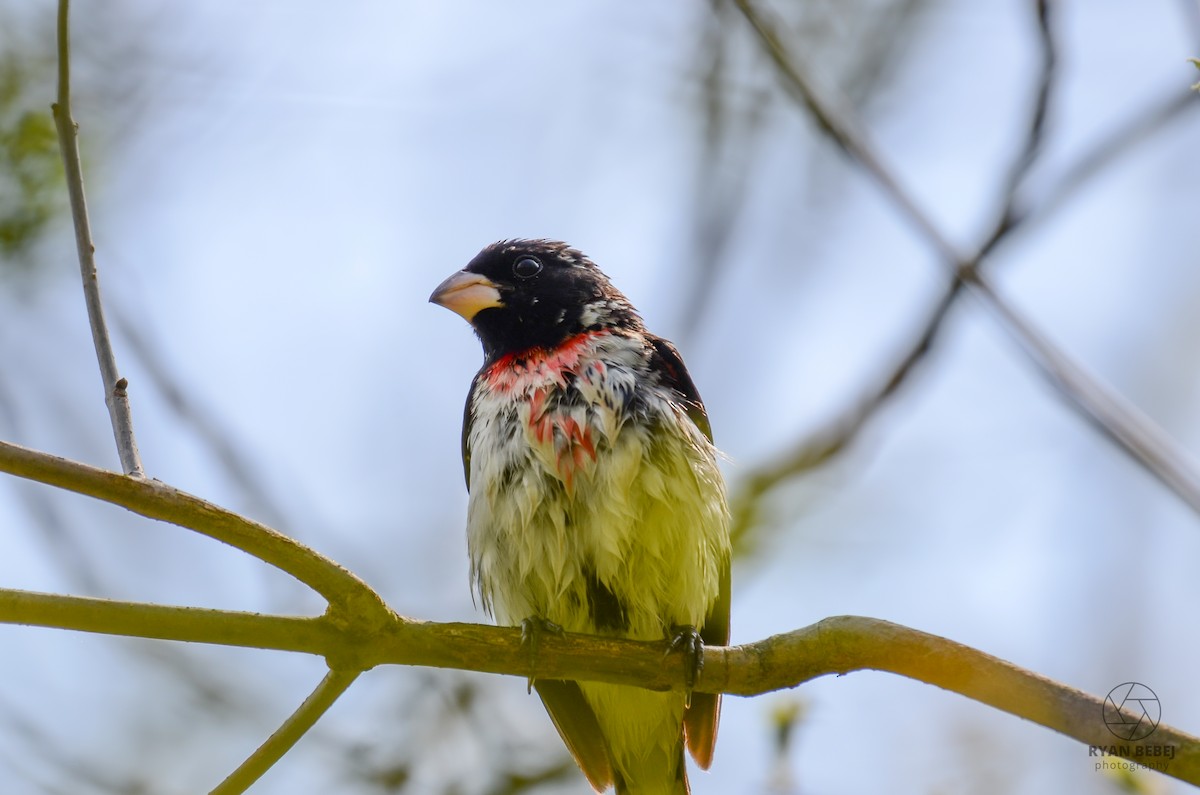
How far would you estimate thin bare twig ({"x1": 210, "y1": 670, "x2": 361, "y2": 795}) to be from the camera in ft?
10.1

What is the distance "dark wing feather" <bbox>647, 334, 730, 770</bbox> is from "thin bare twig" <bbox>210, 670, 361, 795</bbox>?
6.41 ft

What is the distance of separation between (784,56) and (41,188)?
3.33 m

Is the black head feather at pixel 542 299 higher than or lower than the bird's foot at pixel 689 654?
higher

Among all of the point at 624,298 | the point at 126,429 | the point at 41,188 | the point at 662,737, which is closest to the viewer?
the point at 126,429

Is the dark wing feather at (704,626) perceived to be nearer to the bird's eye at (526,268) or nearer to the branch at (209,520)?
the bird's eye at (526,268)

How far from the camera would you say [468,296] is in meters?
5.34

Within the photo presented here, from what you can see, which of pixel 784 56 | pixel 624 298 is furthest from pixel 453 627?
pixel 624 298

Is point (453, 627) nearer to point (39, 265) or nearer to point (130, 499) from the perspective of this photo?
point (130, 499)

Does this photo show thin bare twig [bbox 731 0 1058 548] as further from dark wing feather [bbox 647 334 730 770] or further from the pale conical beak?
the pale conical beak

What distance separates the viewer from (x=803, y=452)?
5.52m

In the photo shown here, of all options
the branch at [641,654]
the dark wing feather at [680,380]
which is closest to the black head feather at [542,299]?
the dark wing feather at [680,380]

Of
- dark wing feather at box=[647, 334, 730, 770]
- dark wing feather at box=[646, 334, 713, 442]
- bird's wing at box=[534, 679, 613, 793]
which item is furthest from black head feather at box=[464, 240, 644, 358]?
bird's wing at box=[534, 679, 613, 793]

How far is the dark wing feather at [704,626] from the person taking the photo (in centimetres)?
486

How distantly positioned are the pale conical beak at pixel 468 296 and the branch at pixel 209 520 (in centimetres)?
230
